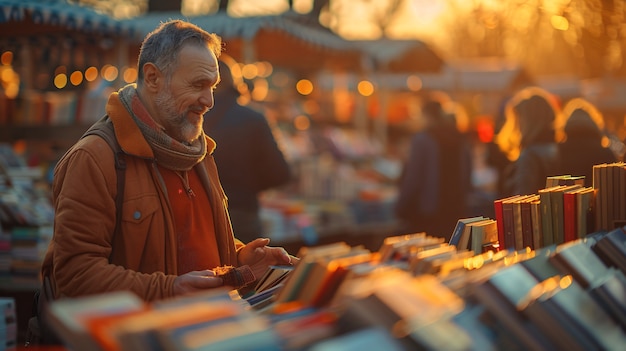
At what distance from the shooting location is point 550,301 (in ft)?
5.49

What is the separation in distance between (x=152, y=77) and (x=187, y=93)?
0.42 ft

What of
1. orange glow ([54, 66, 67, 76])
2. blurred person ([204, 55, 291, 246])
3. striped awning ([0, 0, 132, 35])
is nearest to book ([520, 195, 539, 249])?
blurred person ([204, 55, 291, 246])

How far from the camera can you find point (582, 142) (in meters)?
5.42

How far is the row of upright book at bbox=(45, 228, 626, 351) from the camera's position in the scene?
4.49ft

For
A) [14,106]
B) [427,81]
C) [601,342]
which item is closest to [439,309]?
[601,342]

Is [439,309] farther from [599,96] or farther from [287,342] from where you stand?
[599,96]

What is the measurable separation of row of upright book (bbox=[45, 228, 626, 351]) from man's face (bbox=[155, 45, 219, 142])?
860 mm

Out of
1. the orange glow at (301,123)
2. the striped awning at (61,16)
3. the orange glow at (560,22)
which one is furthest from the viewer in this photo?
the orange glow at (301,123)

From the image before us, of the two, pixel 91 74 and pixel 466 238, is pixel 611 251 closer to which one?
pixel 466 238

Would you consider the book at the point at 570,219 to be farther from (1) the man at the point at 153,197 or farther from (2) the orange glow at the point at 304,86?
(2) the orange glow at the point at 304,86

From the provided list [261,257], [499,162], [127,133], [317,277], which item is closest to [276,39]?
[499,162]

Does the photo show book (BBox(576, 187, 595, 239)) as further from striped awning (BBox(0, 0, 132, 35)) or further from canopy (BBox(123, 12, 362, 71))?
canopy (BBox(123, 12, 362, 71))

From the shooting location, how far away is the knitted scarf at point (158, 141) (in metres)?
2.73

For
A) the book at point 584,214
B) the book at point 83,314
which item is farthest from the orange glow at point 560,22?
the book at point 83,314
